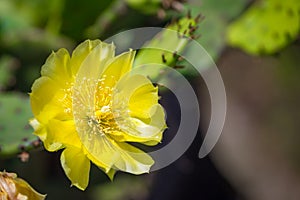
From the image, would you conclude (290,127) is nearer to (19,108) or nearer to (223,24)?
(223,24)

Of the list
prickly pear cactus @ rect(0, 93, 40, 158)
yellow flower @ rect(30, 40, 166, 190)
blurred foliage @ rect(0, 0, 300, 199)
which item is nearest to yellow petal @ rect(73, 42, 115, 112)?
yellow flower @ rect(30, 40, 166, 190)

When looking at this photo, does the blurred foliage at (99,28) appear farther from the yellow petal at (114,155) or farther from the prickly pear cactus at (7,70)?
the yellow petal at (114,155)

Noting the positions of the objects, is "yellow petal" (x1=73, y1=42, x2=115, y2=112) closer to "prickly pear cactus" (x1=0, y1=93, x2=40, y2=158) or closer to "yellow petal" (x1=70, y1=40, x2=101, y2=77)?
"yellow petal" (x1=70, y1=40, x2=101, y2=77)

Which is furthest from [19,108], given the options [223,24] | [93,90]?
[223,24]

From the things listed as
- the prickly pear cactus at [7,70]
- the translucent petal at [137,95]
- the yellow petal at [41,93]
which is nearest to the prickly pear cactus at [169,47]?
the translucent petal at [137,95]

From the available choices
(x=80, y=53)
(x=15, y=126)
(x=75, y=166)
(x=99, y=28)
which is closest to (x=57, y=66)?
(x=80, y=53)

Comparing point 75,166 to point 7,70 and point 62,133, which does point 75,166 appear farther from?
point 7,70
